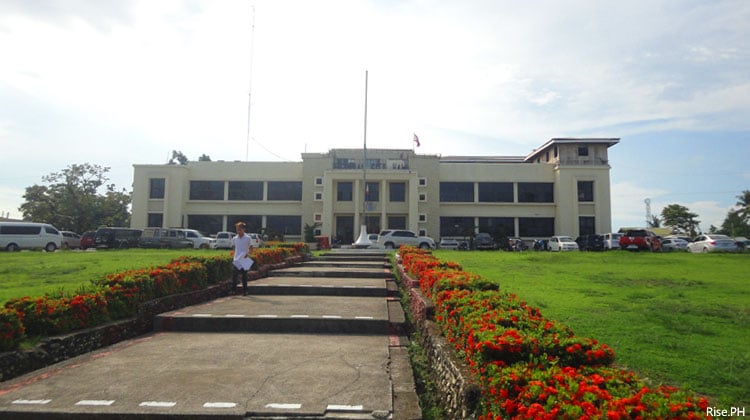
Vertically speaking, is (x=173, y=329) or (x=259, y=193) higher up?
(x=259, y=193)

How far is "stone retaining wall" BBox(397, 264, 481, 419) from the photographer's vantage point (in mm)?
3059

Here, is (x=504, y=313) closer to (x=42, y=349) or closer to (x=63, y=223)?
(x=42, y=349)

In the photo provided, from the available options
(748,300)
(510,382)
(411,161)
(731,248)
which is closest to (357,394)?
(510,382)

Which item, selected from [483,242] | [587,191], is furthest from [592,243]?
[587,191]

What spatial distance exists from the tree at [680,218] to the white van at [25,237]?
222ft

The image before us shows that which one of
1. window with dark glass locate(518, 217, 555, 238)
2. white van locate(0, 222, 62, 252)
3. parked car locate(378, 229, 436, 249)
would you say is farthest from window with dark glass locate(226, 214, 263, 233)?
window with dark glass locate(518, 217, 555, 238)

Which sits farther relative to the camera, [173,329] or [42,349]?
[173,329]

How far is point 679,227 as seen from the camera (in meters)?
57.8

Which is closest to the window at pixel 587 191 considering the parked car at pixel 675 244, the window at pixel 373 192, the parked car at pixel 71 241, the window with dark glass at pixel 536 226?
the window with dark glass at pixel 536 226

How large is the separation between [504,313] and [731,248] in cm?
3019

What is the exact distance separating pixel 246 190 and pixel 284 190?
353cm

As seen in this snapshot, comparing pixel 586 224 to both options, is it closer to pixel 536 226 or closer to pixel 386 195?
pixel 536 226

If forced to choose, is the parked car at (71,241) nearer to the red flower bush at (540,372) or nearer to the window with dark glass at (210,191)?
the window with dark glass at (210,191)

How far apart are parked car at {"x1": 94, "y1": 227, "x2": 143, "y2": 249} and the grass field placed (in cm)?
2597
